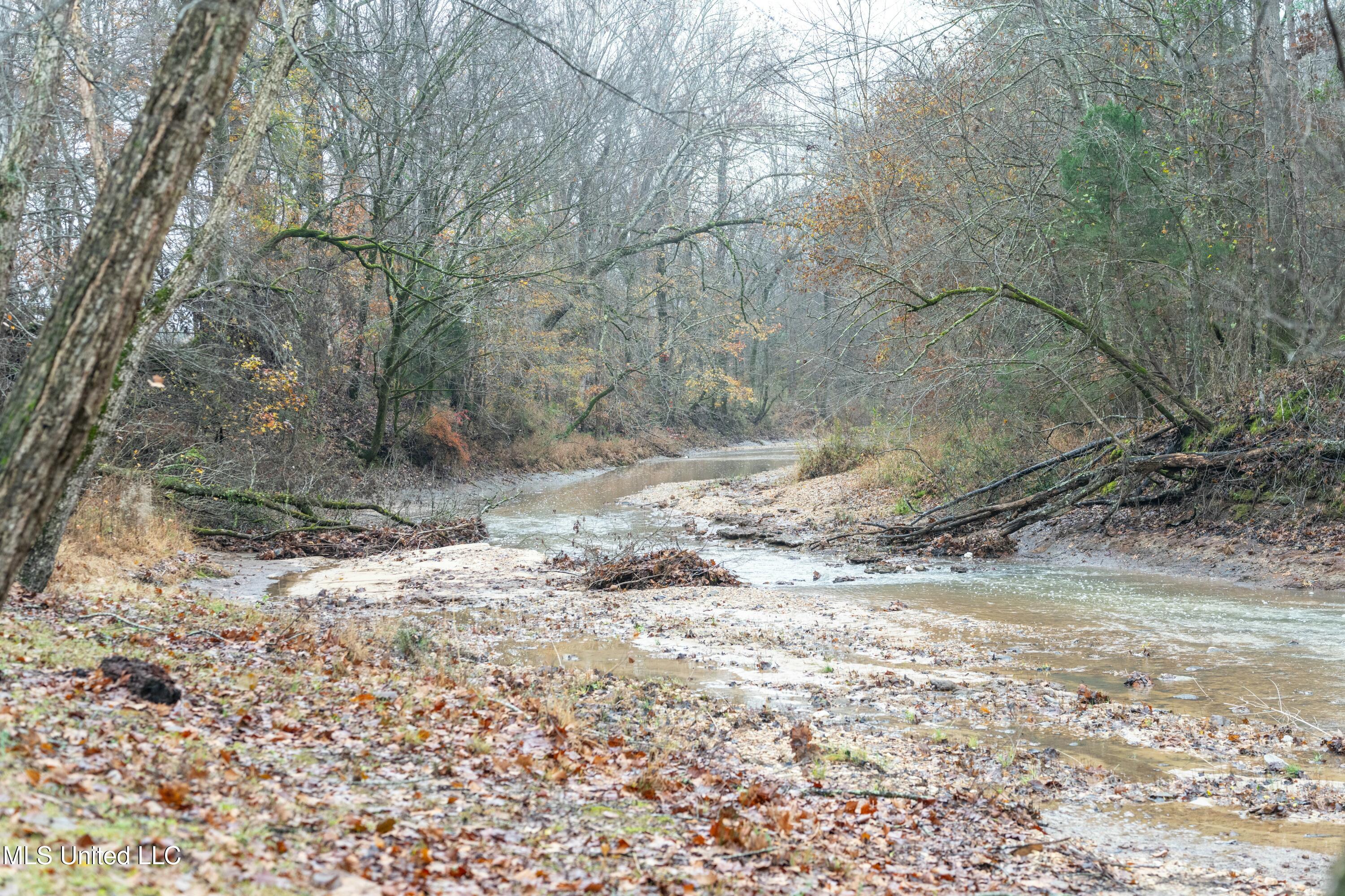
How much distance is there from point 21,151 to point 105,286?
5.74m

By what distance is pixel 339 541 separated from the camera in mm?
16391

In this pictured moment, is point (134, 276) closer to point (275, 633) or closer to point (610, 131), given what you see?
point (275, 633)

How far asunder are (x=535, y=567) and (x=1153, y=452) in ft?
33.8

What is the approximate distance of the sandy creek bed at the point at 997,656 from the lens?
5.68 meters

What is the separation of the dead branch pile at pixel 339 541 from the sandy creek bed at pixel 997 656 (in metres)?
0.79

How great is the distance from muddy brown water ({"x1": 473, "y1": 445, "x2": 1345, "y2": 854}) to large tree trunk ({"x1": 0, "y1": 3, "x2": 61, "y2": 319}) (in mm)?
6057

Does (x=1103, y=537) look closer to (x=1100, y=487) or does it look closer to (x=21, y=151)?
(x=1100, y=487)

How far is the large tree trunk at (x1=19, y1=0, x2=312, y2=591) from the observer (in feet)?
25.3

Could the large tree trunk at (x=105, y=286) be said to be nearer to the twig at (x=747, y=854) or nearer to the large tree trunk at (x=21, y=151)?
the twig at (x=747, y=854)

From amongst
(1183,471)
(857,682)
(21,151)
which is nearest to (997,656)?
(857,682)

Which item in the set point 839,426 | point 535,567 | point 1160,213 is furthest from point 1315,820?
point 839,426

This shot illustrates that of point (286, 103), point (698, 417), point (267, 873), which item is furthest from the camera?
point (698, 417)

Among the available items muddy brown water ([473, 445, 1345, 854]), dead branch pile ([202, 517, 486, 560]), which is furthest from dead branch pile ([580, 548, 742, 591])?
dead branch pile ([202, 517, 486, 560])

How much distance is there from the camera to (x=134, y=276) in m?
4.50
